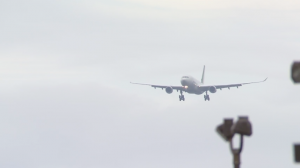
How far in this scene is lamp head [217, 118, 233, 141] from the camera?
1155 centimetres

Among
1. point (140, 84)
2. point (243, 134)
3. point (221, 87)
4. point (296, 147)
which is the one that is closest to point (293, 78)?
point (296, 147)

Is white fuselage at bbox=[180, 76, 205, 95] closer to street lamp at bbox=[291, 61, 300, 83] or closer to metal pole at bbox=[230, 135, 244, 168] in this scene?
metal pole at bbox=[230, 135, 244, 168]

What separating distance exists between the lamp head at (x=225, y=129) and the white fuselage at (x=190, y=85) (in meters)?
131

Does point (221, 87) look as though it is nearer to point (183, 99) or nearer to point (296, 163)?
point (183, 99)

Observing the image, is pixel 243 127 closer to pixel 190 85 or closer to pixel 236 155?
pixel 236 155

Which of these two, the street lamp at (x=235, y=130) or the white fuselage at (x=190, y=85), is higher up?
the white fuselage at (x=190, y=85)

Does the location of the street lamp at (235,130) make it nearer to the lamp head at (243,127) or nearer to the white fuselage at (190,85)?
the lamp head at (243,127)

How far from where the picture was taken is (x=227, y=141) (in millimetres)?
11461

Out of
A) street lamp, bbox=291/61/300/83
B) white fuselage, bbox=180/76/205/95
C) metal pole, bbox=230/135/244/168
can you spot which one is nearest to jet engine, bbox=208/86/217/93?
white fuselage, bbox=180/76/205/95

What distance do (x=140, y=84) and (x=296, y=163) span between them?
563 feet

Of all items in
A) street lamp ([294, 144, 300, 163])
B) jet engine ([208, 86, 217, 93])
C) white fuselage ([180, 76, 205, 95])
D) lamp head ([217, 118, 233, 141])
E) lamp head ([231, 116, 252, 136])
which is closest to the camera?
street lamp ([294, 144, 300, 163])

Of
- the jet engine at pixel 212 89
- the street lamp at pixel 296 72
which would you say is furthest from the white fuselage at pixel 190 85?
the street lamp at pixel 296 72

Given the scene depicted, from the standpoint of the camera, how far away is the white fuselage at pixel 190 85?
143m

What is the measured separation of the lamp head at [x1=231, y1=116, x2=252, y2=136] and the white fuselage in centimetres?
13194
